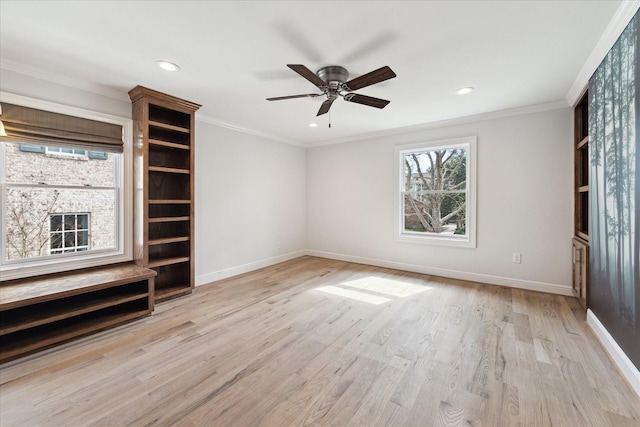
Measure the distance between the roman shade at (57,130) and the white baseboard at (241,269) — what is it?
6.50ft

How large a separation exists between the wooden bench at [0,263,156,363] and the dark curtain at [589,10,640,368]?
4060mm

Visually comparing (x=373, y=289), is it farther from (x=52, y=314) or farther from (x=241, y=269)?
(x=52, y=314)

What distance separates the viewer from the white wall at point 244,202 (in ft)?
12.8

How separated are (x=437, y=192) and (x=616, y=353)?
110 inches

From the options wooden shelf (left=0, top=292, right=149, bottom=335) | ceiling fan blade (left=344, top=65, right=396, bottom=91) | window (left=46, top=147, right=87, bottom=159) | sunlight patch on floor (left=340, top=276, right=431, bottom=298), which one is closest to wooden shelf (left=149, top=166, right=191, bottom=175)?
window (left=46, top=147, right=87, bottom=159)

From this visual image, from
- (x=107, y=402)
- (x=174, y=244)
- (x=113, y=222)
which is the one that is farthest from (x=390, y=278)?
(x=113, y=222)

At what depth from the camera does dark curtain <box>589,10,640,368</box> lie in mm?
1757

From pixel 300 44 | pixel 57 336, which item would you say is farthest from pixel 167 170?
pixel 300 44

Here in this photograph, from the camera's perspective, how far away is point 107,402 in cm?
Answer: 163

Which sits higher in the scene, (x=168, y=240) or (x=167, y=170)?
(x=167, y=170)

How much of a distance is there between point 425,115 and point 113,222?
14.1 feet

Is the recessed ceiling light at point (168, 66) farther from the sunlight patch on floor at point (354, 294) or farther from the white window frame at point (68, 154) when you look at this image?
the sunlight patch on floor at point (354, 294)

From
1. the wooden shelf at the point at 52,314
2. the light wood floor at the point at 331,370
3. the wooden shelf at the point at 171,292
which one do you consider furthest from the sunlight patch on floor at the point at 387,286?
the wooden shelf at the point at 52,314

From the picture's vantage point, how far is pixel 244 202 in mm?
4492
